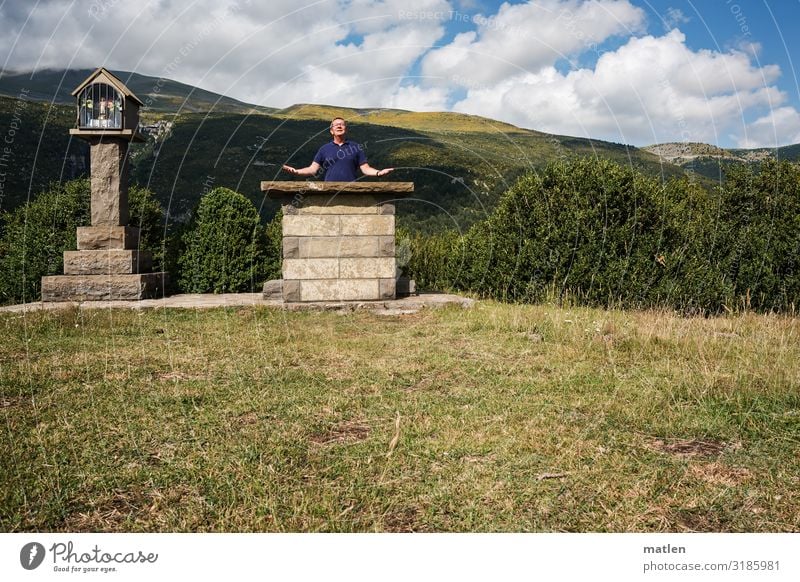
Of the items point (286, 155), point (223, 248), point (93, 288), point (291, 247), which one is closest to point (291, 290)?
point (291, 247)

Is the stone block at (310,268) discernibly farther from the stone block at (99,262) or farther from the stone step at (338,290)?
the stone block at (99,262)

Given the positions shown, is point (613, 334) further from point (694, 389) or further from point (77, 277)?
point (77, 277)

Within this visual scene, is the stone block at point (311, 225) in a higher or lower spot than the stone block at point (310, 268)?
higher

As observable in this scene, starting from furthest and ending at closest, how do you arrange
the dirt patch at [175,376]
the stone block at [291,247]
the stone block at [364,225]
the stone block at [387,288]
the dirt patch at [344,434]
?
the stone block at [387,288], the stone block at [364,225], the stone block at [291,247], the dirt patch at [175,376], the dirt patch at [344,434]

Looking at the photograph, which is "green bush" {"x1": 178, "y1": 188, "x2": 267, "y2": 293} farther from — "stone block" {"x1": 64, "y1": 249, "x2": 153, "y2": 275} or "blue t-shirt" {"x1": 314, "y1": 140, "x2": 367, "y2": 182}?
"blue t-shirt" {"x1": 314, "y1": 140, "x2": 367, "y2": 182}

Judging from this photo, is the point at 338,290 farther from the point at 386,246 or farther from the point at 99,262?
the point at 99,262

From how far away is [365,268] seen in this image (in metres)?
9.49

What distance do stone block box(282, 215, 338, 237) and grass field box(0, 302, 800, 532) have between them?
3161 mm

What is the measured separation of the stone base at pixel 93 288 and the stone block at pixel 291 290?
3.10m

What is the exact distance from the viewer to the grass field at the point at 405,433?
2.48m

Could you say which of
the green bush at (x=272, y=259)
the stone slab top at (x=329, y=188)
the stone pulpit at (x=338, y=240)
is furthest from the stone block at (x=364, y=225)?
the green bush at (x=272, y=259)

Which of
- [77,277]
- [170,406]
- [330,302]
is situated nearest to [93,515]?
[170,406]

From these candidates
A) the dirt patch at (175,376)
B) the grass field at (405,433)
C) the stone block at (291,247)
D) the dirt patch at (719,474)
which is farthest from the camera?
the stone block at (291,247)

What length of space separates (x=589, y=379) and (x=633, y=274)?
5.19 metres
